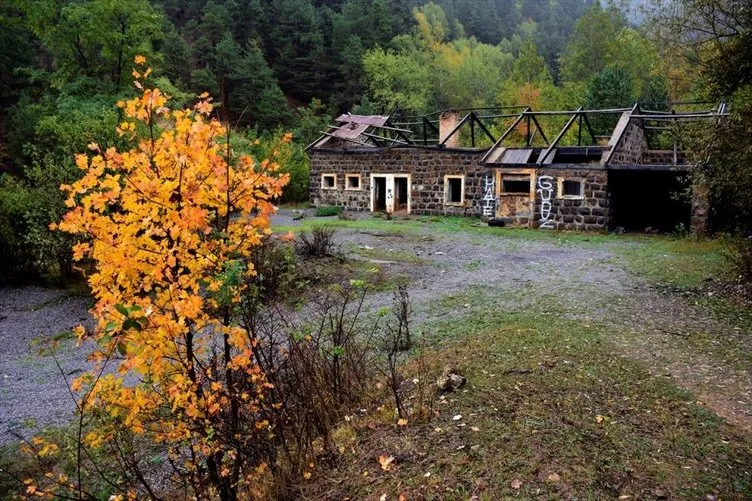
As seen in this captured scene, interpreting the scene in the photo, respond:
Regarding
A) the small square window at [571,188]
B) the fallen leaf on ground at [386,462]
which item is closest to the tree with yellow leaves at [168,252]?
the fallen leaf on ground at [386,462]

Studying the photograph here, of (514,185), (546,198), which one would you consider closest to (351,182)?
(514,185)

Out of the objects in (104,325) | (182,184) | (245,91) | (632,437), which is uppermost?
(245,91)

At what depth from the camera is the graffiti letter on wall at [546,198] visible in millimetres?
20062

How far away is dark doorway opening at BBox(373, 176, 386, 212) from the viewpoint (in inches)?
1045

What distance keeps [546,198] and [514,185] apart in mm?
1951

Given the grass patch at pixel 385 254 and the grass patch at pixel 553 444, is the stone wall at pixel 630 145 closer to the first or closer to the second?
the grass patch at pixel 385 254

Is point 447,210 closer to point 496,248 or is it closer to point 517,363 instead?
point 496,248

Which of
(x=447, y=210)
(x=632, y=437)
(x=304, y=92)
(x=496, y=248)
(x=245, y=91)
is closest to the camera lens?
(x=632, y=437)

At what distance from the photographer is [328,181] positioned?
2806 cm

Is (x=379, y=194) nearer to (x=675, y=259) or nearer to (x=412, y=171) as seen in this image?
(x=412, y=171)

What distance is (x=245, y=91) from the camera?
44.5 metres

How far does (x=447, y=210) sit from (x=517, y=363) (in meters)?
17.9

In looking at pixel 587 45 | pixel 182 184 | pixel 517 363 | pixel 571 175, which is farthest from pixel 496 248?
pixel 587 45

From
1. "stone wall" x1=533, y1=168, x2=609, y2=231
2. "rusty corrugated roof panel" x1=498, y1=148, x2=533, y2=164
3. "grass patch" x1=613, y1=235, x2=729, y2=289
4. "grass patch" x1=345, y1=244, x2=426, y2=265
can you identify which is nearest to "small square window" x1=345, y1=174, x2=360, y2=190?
"rusty corrugated roof panel" x1=498, y1=148, x2=533, y2=164
